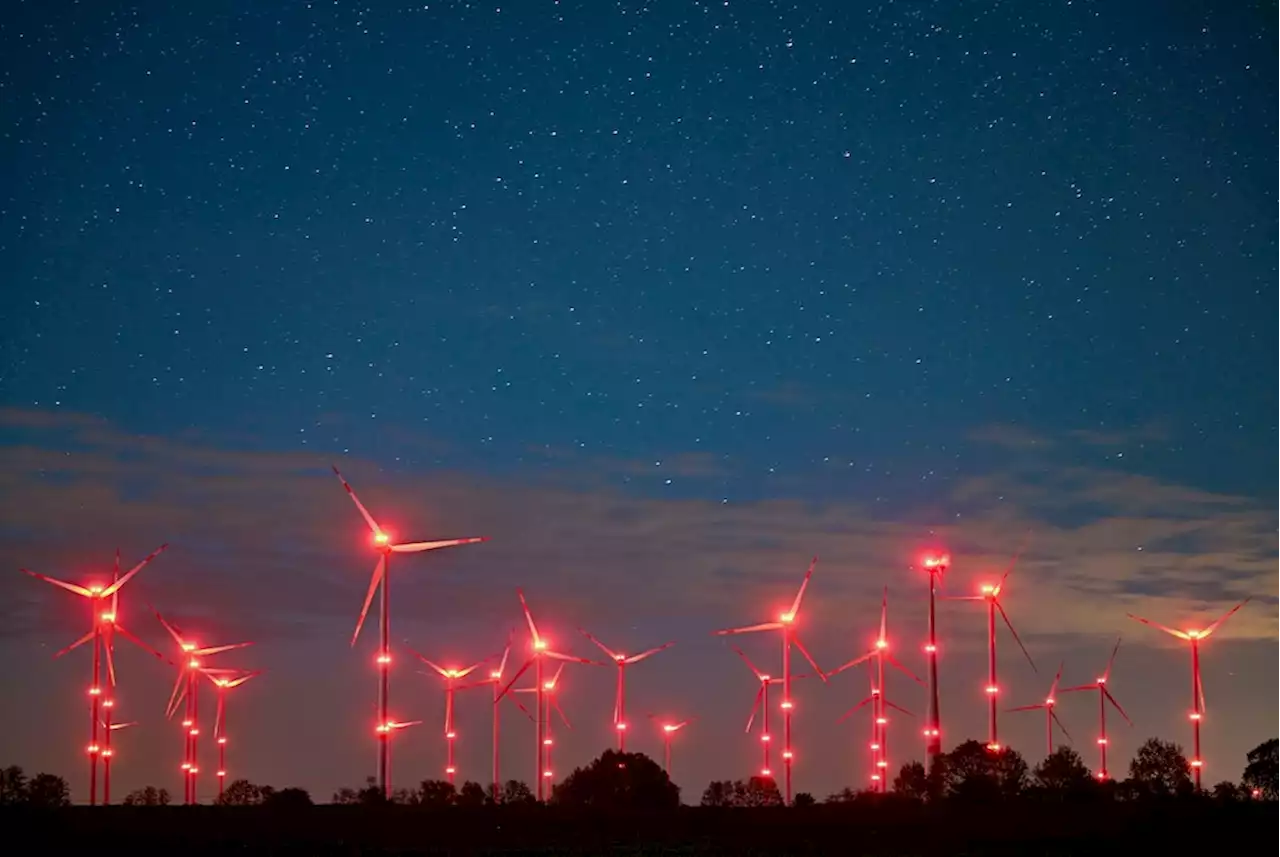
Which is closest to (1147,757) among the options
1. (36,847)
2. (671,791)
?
(671,791)

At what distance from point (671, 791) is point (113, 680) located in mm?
48741

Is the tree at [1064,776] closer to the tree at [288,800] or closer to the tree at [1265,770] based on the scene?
the tree at [1265,770]

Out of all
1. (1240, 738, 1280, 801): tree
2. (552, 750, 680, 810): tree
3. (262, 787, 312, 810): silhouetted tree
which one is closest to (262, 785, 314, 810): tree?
(262, 787, 312, 810): silhouetted tree

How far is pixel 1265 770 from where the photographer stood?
499 feet

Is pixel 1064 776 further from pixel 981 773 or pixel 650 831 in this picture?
pixel 650 831

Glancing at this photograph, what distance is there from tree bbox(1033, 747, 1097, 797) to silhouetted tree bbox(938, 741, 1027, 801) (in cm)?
192

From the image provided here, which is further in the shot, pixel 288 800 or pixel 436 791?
pixel 436 791

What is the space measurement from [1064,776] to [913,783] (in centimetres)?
1223

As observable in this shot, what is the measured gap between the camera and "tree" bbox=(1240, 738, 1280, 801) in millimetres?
147500

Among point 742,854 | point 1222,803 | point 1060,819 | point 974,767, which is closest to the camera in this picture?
point 742,854

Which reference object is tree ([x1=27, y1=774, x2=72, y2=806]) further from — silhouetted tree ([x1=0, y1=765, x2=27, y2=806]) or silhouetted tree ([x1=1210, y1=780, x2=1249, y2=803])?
silhouetted tree ([x1=1210, y1=780, x2=1249, y2=803])

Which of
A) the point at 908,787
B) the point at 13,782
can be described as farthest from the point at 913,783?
the point at 13,782

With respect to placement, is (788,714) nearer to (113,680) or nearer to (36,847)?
(113,680)

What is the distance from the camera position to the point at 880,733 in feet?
536
